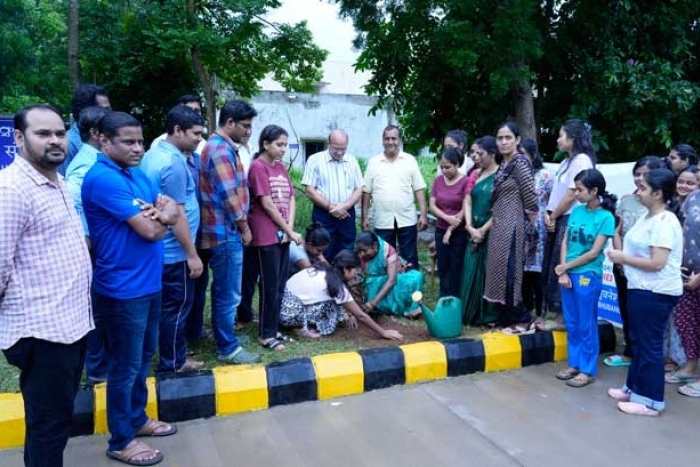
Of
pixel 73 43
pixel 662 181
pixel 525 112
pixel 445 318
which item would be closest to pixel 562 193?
pixel 662 181

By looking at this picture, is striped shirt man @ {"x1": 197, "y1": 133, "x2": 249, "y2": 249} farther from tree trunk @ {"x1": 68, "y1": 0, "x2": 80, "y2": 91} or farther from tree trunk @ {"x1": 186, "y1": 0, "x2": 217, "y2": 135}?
tree trunk @ {"x1": 68, "y1": 0, "x2": 80, "y2": 91}

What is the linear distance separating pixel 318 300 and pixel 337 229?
1072 mm

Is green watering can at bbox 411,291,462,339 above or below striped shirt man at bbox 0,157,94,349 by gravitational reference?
below

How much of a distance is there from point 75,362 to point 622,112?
23.1 feet

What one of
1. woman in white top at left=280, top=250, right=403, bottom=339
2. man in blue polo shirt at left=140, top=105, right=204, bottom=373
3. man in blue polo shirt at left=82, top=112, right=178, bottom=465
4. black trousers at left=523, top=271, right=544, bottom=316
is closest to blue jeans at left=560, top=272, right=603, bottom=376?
black trousers at left=523, top=271, right=544, bottom=316

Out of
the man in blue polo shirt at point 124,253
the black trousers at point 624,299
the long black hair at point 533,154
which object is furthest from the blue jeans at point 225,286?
the black trousers at point 624,299

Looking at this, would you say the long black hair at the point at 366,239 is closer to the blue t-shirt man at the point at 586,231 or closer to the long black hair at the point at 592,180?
the blue t-shirt man at the point at 586,231

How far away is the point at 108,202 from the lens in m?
2.78

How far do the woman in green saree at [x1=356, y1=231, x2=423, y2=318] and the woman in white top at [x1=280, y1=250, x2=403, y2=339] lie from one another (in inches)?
7.4

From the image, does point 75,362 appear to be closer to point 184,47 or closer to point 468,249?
point 468,249

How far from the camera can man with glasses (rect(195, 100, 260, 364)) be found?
390 cm

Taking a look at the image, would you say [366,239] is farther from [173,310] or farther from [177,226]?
[177,226]

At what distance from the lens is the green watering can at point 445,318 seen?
4.59 meters

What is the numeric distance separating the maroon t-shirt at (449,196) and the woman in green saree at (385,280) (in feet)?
1.83
